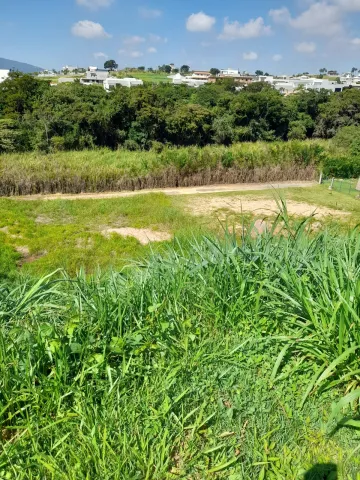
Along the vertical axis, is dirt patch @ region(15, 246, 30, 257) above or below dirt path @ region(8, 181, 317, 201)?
below

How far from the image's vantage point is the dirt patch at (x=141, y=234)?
27.5ft

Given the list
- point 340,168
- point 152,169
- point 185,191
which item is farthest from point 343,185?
point 152,169

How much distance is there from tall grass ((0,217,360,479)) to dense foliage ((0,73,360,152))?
648 inches

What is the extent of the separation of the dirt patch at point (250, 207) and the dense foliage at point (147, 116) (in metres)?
Answer: 9.93

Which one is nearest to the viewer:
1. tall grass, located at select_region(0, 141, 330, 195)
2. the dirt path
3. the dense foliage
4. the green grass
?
the green grass

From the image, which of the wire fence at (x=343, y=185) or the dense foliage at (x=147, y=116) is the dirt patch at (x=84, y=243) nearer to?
the wire fence at (x=343, y=185)

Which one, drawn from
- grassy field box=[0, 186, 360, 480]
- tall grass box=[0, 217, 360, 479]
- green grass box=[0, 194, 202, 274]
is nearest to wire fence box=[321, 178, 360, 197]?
green grass box=[0, 194, 202, 274]

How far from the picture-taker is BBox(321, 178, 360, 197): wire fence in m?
12.7

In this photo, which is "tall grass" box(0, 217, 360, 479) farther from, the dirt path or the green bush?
the green bush

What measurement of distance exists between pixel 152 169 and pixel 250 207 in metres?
3.85

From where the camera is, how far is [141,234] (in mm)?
Answer: 8656

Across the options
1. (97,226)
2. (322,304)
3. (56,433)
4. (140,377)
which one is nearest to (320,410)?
(322,304)

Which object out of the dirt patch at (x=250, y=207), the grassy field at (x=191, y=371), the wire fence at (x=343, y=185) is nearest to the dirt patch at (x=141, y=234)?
the dirt patch at (x=250, y=207)

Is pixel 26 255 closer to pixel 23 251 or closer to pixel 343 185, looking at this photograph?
pixel 23 251
